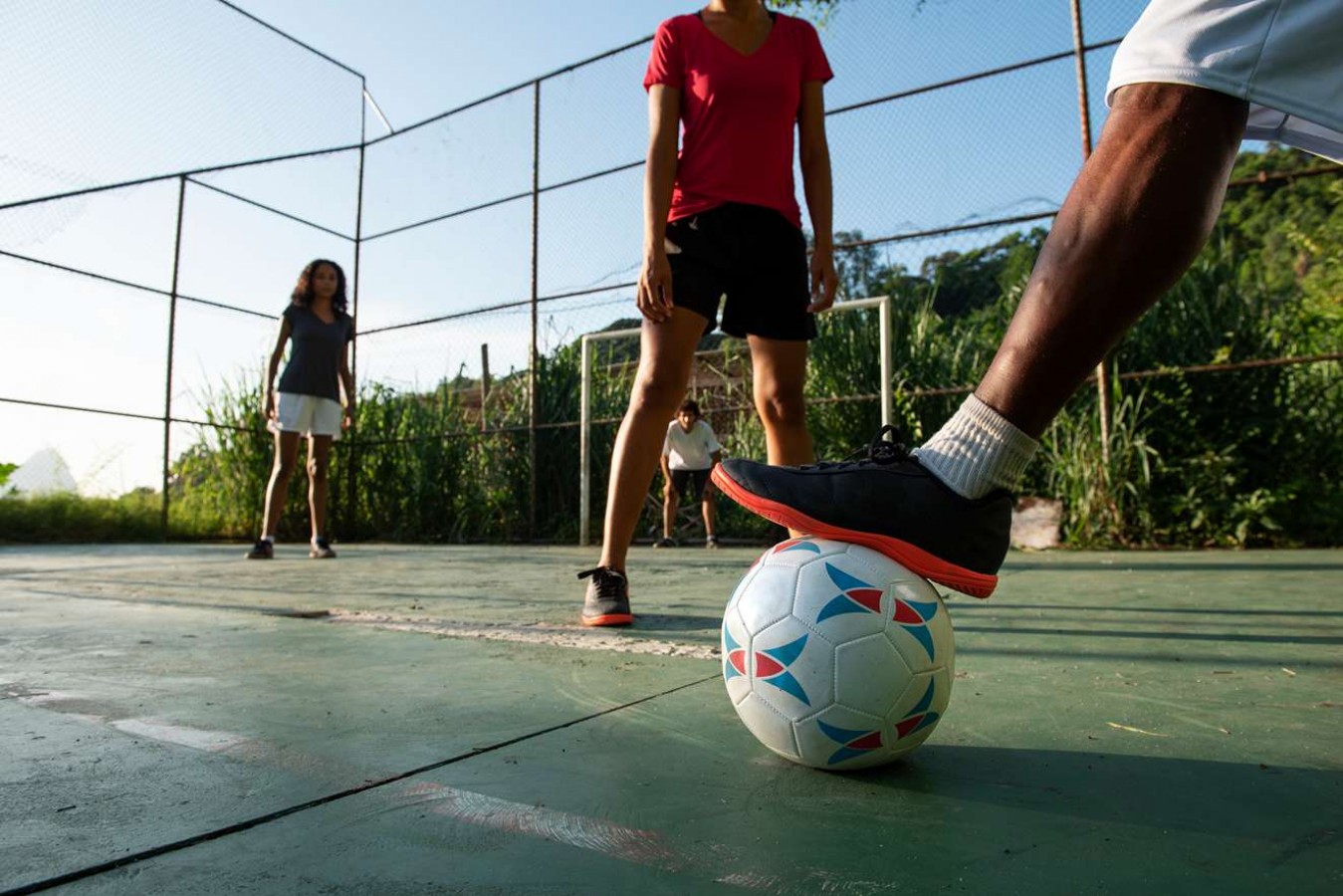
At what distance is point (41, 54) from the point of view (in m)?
8.44

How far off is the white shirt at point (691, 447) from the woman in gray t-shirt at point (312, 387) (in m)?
2.85

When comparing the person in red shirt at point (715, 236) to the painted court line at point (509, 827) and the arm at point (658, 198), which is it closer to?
the arm at point (658, 198)

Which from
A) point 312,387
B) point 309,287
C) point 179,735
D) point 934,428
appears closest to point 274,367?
point 312,387

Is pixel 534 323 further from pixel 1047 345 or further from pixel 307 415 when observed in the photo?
pixel 1047 345

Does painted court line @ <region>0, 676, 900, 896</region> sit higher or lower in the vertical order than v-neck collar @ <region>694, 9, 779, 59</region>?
lower

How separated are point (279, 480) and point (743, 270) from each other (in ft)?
12.9

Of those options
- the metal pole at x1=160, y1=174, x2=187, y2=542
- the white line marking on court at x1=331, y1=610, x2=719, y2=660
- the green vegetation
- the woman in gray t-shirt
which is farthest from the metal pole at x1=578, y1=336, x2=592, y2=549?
the white line marking on court at x1=331, y1=610, x2=719, y2=660

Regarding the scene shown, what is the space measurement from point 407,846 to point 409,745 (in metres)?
0.38

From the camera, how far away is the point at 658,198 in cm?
231

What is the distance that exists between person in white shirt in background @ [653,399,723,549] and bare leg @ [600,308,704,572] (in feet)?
16.5

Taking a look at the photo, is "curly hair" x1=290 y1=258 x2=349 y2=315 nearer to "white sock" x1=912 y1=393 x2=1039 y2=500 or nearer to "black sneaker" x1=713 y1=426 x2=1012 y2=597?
"black sneaker" x1=713 y1=426 x2=1012 y2=597

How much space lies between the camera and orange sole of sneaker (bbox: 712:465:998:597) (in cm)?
116

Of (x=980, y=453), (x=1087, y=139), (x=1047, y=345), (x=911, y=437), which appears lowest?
(x=980, y=453)

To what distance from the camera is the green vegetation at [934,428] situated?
5395 mm
